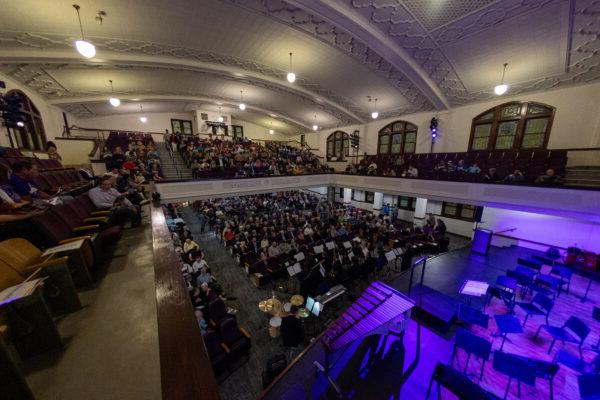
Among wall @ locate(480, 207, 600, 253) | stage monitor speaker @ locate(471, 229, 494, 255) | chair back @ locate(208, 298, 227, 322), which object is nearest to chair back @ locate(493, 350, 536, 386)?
chair back @ locate(208, 298, 227, 322)

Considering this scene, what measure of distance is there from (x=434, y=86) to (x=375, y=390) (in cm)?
1219

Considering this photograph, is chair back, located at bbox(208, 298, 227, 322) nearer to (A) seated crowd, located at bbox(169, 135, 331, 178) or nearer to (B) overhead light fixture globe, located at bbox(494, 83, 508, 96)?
(A) seated crowd, located at bbox(169, 135, 331, 178)

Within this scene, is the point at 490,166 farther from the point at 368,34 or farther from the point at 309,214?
the point at 309,214

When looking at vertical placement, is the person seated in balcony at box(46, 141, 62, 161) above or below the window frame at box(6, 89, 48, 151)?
below

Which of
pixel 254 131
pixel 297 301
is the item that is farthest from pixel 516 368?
pixel 254 131

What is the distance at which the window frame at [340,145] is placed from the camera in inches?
715

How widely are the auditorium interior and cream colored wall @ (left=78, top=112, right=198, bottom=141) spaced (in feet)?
1.48

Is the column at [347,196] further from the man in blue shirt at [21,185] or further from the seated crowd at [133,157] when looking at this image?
the man in blue shirt at [21,185]

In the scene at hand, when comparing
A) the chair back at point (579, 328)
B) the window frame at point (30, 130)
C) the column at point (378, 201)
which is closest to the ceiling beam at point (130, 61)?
the window frame at point (30, 130)

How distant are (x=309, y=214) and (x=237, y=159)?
5814mm

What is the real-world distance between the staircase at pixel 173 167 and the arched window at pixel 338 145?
11.8 meters

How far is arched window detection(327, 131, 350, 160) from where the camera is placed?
18.2 m

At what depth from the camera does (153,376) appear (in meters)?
1.43

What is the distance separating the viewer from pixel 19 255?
2.12 meters
